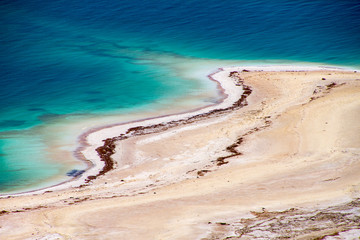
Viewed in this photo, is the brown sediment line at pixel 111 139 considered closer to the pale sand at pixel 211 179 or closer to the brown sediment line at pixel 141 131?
the brown sediment line at pixel 141 131

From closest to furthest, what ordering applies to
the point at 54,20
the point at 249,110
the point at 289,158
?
the point at 289,158
the point at 249,110
the point at 54,20

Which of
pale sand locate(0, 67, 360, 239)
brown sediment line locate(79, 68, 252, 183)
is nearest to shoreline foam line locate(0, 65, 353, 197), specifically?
brown sediment line locate(79, 68, 252, 183)

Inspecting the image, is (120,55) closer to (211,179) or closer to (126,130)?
(126,130)

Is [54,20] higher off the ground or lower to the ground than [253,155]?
higher

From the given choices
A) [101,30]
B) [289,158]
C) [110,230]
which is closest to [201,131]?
[289,158]

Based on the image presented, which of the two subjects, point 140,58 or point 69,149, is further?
point 140,58

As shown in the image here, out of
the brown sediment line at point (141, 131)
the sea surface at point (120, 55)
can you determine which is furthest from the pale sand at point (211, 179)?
the sea surface at point (120, 55)

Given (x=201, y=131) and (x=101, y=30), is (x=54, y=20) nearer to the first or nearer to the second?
(x=101, y=30)
